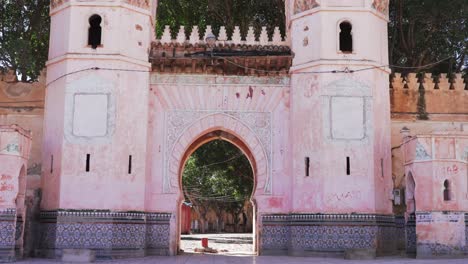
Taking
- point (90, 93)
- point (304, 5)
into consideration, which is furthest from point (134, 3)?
point (304, 5)

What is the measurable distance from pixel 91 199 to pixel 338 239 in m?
5.81

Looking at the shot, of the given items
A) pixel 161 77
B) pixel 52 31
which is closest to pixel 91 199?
pixel 161 77

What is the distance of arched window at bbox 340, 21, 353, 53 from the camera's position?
15.5 meters

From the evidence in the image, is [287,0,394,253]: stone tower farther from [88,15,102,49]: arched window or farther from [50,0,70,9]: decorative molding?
[50,0,70,9]: decorative molding

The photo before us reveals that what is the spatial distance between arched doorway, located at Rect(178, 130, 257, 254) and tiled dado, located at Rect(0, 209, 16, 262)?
4217 mm

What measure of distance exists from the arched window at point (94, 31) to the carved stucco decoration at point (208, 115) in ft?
8.43

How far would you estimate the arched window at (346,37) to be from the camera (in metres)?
15.5

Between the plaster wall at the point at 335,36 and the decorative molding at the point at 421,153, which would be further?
the plaster wall at the point at 335,36

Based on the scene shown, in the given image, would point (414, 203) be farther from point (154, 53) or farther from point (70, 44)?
point (70, 44)

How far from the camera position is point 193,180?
120ft

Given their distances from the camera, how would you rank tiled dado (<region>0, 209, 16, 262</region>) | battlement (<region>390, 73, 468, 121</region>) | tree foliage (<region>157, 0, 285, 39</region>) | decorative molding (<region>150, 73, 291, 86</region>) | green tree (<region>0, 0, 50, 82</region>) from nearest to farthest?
tiled dado (<region>0, 209, 16, 262</region>) < decorative molding (<region>150, 73, 291, 86</region>) < battlement (<region>390, 73, 468, 121</region>) < green tree (<region>0, 0, 50, 82</region>) < tree foliage (<region>157, 0, 285, 39</region>)

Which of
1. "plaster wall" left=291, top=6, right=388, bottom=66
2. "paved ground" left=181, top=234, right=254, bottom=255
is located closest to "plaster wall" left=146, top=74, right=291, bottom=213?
"plaster wall" left=291, top=6, right=388, bottom=66

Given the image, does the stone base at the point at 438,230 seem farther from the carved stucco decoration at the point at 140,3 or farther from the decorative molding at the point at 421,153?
the carved stucco decoration at the point at 140,3

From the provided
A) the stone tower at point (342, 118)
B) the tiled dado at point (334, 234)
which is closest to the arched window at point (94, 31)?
the stone tower at point (342, 118)
